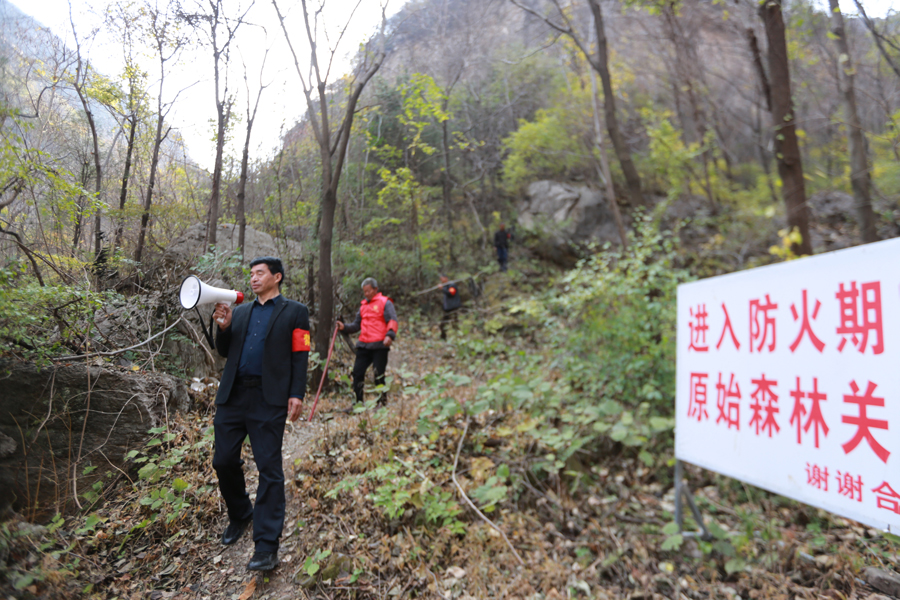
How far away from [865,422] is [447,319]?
967cm

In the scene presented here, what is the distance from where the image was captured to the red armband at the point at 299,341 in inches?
129

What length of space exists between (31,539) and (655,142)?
57.9 feet

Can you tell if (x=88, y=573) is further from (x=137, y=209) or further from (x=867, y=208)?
(x=867, y=208)

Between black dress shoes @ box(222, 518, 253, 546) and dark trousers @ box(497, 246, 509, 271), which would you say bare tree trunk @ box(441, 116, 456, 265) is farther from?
black dress shoes @ box(222, 518, 253, 546)

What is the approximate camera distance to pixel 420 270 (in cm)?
1206

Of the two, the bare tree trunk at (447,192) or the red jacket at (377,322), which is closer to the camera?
the red jacket at (377,322)

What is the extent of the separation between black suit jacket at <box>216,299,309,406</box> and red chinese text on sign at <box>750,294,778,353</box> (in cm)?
318

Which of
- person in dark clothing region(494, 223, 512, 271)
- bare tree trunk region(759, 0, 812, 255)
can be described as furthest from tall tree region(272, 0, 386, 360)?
person in dark clothing region(494, 223, 512, 271)

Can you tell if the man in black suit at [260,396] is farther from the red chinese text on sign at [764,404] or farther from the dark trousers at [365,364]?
the red chinese text on sign at [764,404]

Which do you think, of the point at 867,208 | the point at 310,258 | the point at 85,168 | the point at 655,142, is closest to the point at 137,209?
the point at 85,168

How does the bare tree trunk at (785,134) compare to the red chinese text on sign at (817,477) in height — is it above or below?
A: above

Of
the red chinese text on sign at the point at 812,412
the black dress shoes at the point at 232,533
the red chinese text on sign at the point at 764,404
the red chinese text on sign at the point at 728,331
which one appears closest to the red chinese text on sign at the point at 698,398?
the red chinese text on sign at the point at 728,331

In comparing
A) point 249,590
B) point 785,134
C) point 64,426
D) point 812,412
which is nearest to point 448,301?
point 785,134

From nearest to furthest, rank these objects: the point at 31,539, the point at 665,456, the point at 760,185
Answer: the point at 31,539 < the point at 665,456 < the point at 760,185
